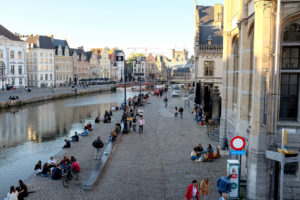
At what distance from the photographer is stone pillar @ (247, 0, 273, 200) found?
944cm

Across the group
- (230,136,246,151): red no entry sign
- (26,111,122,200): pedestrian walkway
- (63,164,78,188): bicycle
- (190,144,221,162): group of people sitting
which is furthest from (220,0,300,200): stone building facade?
(63,164,78,188): bicycle

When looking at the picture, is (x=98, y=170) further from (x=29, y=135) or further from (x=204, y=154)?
(x=29, y=135)

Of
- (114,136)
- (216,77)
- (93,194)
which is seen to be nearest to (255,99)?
(93,194)

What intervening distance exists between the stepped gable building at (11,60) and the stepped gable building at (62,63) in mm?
15407

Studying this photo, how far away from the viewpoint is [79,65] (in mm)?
105562

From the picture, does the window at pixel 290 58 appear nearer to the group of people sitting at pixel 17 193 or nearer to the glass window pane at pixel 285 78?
the glass window pane at pixel 285 78

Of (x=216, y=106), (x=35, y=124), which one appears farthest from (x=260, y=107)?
(x=35, y=124)

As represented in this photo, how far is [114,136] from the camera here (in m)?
20.5

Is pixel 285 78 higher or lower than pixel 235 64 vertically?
lower

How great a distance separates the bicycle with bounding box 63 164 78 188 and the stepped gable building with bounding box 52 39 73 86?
8153 cm

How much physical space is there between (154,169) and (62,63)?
86.2m

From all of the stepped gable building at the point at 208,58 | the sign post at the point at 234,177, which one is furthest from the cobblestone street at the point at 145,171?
the stepped gable building at the point at 208,58

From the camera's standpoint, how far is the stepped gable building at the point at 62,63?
305ft

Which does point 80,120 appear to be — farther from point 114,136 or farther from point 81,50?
point 81,50
